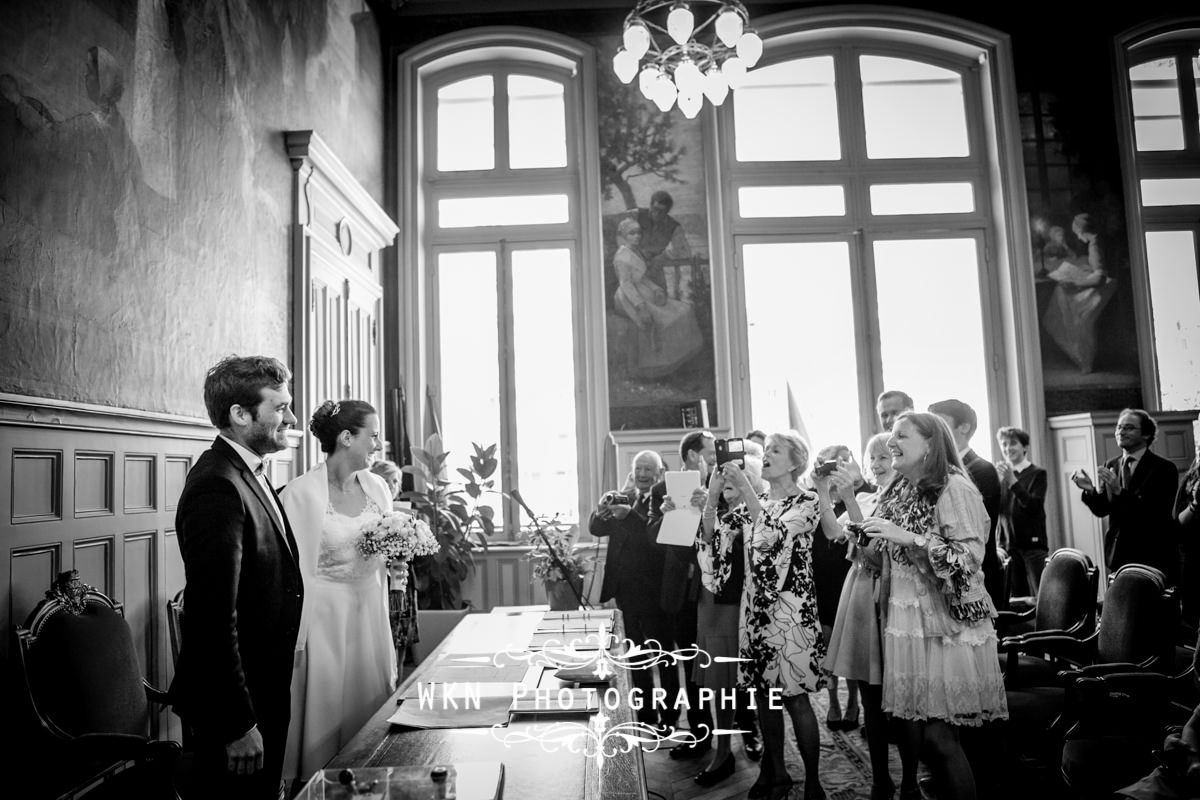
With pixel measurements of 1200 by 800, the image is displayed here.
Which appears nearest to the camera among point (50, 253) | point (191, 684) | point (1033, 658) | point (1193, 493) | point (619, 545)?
point (191, 684)

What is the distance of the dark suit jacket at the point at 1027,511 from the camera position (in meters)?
5.95

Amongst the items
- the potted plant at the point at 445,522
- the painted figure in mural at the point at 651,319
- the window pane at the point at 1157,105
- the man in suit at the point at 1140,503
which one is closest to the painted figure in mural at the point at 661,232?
the painted figure in mural at the point at 651,319

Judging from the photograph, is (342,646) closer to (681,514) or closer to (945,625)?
(681,514)

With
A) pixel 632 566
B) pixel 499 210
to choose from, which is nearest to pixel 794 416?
pixel 632 566

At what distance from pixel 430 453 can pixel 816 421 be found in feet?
12.1

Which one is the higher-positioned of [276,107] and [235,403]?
[276,107]

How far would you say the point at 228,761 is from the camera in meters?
2.03

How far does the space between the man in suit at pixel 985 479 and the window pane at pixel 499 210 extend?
4.92 meters

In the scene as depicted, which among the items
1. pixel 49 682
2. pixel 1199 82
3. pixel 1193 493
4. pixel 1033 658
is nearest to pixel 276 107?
pixel 49 682

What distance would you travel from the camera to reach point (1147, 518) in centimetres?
545

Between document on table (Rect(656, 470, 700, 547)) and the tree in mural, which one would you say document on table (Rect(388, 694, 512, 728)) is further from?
the tree in mural

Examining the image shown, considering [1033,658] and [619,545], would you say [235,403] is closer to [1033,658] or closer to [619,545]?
[619,545]

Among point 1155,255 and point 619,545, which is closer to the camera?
point 619,545

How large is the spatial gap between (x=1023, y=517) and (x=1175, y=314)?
3.45 m
